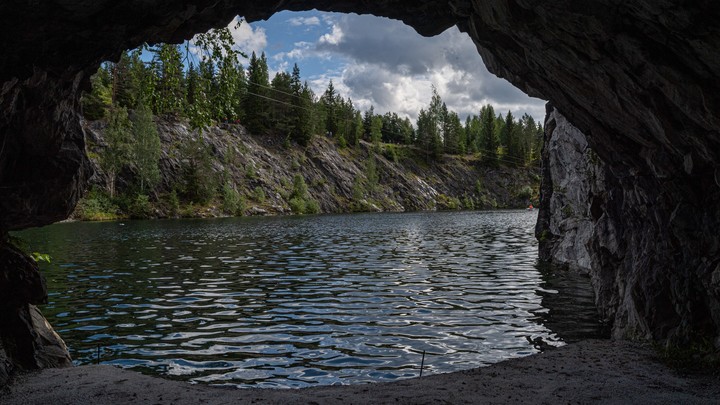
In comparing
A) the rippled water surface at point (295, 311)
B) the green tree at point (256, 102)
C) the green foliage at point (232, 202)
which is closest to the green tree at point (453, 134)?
the green tree at point (256, 102)

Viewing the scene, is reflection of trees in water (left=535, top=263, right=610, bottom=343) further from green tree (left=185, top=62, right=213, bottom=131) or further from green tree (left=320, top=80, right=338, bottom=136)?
green tree (left=320, top=80, right=338, bottom=136)

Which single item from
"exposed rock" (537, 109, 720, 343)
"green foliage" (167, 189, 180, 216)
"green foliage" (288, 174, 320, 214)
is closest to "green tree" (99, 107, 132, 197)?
"green foliage" (167, 189, 180, 216)

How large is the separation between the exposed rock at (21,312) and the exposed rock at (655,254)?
585 inches

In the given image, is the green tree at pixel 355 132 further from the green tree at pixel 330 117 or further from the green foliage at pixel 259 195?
the green foliage at pixel 259 195

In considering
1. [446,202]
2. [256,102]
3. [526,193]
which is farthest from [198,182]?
[526,193]

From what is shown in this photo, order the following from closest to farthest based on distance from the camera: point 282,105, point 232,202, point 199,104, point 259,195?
1. point 199,104
2. point 232,202
3. point 259,195
4. point 282,105

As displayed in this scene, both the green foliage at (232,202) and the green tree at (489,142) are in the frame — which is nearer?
the green foliage at (232,202)

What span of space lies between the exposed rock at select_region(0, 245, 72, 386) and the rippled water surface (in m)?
1.67

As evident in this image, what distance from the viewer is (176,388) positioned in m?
9.85

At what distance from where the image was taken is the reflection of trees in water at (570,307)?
639 inches

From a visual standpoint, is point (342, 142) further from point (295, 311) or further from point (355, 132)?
point (295, 311)

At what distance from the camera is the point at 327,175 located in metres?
129

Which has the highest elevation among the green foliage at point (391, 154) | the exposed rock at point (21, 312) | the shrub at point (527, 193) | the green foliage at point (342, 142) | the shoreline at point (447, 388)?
the green foliage at point (342, 142)

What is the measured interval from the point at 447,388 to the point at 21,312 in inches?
393
